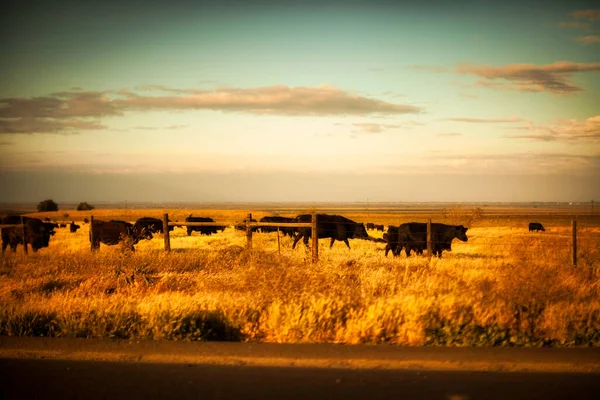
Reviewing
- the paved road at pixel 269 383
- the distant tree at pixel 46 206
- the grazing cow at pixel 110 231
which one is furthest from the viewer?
the distant tree at pixel 46 206

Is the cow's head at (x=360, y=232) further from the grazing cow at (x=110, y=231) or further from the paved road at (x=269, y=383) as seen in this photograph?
the paved road at (x=269, y=383)

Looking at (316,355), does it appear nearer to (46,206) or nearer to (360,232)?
(360,232)

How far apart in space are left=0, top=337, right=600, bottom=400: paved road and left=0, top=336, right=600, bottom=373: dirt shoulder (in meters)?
0.01

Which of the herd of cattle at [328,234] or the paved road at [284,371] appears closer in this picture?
the paved road at [284,371]

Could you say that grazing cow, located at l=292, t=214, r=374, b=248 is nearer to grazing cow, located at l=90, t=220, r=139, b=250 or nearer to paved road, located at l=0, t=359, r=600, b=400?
grazing cow, located at l=90, t=220, r=139, b=250

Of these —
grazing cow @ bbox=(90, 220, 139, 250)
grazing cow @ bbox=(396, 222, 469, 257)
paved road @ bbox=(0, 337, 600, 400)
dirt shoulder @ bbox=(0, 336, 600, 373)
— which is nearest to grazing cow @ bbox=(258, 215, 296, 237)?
grazing cow @ bbox=(396, 222, 469, 257)

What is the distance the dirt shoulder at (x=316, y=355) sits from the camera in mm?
5871

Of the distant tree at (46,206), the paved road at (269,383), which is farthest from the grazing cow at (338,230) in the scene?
the distant tree at (46,206)

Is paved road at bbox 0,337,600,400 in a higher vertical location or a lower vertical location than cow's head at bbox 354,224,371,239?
lower

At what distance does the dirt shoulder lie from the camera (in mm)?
5871

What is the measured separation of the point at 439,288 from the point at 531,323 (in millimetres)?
2258

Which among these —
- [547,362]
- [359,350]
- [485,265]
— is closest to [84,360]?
[359,350]

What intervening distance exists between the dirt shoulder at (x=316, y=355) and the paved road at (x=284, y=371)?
0.04ft

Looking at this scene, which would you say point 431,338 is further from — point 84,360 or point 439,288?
point 84,360
